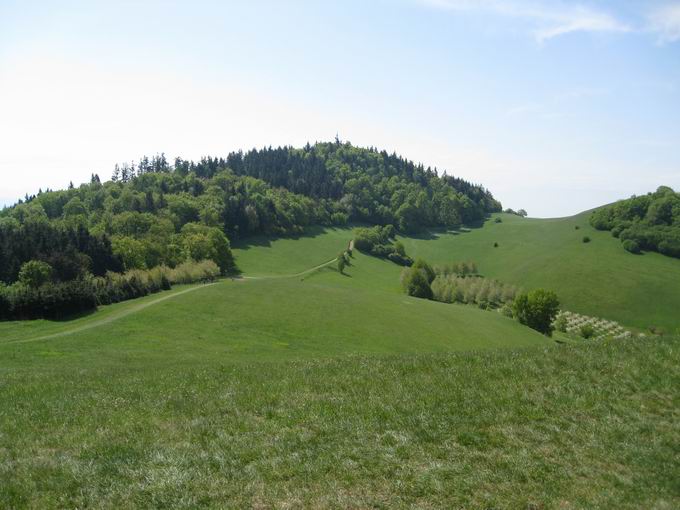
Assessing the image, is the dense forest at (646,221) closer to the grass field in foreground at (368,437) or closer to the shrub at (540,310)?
the shrub at (540,310)

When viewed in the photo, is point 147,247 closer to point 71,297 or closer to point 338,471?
point 71,297

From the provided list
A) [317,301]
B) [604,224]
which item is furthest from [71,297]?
[604,224]

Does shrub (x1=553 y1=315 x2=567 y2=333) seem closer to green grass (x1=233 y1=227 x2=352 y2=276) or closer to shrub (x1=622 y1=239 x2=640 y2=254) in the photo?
shrub (x1=622 y1=239 x2=640 y2=254)

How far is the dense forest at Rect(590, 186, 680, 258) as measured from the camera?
162 metres

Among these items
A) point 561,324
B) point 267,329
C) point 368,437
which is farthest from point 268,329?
point 561,324

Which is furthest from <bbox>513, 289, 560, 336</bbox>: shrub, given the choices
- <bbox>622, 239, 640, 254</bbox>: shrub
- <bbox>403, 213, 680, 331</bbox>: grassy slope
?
<bbox>622, 239, 640, 254</bbox>: shrub

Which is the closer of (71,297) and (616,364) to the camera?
(616,364)

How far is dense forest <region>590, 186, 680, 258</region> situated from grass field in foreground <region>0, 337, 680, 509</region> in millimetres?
169278

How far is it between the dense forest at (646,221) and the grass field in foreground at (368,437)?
169278 mm

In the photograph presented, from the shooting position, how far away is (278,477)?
10969 millimetres

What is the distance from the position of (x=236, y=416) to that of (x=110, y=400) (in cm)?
580

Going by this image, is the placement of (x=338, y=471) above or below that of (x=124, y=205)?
below

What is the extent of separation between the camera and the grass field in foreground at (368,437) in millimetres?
10352

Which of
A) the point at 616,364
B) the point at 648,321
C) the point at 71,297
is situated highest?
the point at 616,364
